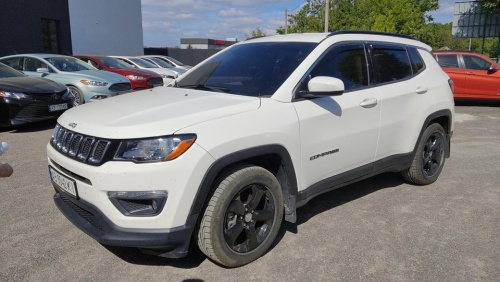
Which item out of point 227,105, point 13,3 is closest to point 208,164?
point 227,105

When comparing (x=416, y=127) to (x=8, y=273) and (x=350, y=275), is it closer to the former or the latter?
(x=350, y=275)

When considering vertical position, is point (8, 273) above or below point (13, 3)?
below

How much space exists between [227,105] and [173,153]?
0.61m

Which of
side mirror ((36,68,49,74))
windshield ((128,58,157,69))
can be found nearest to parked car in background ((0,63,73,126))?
side mirror ((36,68,49,74))

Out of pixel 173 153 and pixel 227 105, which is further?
pixel 227 105

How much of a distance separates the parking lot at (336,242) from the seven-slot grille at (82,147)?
2.81ft

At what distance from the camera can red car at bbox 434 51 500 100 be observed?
11.6 metres

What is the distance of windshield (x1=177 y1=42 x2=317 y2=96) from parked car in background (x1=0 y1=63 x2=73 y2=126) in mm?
4832

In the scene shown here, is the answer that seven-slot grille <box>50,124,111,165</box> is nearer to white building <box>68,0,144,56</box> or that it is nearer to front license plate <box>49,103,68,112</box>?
front license plate <box>49,103,68,112</box>

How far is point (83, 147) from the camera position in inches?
107

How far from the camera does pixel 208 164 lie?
2.62 metres

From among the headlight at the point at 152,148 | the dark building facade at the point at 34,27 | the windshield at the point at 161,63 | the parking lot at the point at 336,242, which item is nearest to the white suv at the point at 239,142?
the headlight at the point at 152,148

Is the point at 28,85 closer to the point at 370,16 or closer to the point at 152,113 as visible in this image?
the point at 152,113

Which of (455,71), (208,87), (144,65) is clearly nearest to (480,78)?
(455,71)
